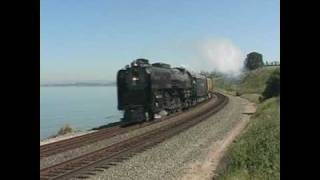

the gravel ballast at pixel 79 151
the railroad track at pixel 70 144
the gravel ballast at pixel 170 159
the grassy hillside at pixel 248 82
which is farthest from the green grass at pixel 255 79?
the gravel ballast at pixel 79 151

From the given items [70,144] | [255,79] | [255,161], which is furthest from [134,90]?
[255,79]

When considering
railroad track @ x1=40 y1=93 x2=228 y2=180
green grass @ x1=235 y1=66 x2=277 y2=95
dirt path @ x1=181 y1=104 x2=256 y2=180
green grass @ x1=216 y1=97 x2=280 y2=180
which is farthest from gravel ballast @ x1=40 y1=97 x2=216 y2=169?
green grass @ x1=235 y1=66 x2=277 y2=95

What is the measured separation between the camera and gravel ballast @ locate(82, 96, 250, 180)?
1313 centimetres

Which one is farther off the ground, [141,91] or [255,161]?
[141,91]

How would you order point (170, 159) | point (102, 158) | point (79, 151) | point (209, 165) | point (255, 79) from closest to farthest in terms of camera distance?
point (209, 165), point (102, 158), point (170, 159), point (79, 151), point (255, 79)

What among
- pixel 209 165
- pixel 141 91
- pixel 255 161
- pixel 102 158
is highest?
pixel 141 91

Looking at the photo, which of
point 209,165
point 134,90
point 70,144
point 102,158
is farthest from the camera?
Result: point 134,90

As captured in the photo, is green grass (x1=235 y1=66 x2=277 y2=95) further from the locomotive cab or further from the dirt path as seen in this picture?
the dirt path

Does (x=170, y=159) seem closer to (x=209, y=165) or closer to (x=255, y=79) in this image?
(x=209, y=165)

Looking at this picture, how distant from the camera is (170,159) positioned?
51.2 feet

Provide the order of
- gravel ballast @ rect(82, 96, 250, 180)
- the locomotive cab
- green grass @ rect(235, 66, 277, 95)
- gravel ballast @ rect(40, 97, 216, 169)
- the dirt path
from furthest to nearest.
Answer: green grass @ rect(235, 66, 277, 95)
the locomotive cab
gravel ballast @ rect(40, 97, 216, 169)
gravel ballast @ rect(82, 96, 250, 180)
the dirt path
